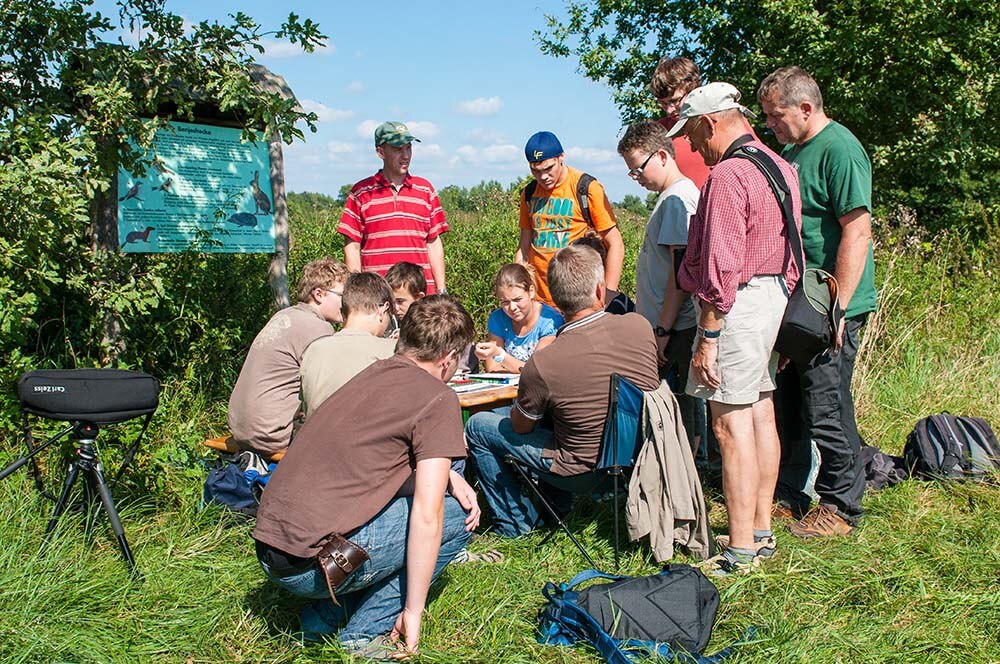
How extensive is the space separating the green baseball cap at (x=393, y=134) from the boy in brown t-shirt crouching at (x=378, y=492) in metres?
2.53

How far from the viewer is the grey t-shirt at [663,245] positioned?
13.0 ft

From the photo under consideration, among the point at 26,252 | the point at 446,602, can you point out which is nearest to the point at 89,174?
the point at 26,252

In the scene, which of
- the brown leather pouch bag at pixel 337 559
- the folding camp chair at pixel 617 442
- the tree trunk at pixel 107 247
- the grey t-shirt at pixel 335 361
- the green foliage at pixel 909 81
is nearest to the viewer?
the brown leather pouch bag at pixel 337 559

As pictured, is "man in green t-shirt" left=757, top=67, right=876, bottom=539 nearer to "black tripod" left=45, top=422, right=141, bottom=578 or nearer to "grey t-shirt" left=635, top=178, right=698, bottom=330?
"grey t-shirt" left=635, top=178, right=698, bottom=330

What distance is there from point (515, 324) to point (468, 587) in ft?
5.89

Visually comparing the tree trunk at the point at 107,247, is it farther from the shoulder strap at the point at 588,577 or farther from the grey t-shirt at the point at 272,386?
the shoulder strap at the point at 588,577

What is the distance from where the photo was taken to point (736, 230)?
3.18 m

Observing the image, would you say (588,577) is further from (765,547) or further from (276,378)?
(276,378)

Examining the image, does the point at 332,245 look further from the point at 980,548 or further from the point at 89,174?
the point at 980,548

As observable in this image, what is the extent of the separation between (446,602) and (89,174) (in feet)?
8.46

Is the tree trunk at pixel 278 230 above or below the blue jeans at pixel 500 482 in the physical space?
above

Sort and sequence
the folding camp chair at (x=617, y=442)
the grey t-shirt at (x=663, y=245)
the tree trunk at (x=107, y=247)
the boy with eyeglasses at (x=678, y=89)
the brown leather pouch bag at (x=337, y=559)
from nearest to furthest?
1. the brown leather pouch bag at (x=337, y=559)
2. the folding camp chair at (x=617, y=442)
3. the grey t-shirt at (x=663, y=245)
4. the boy with eyeglasses at (x=678, y=89)
5. the tree trunk at (x=107, y=247)

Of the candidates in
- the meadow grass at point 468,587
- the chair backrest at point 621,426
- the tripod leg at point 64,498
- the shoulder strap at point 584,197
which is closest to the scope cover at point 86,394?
the tripod leg at point 64,498

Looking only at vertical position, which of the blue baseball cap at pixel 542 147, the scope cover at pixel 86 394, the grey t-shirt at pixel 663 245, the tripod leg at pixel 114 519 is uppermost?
the blue baseball cap at pixel 542 147
